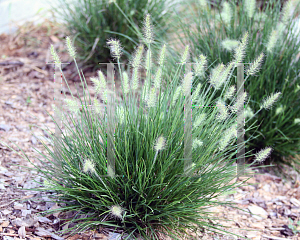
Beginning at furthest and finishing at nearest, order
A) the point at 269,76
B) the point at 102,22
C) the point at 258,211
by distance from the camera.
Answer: the point at 102,22 < the point at 269,76 < the point at 258,211

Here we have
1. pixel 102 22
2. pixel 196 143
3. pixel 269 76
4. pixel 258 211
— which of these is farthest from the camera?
pixel 102 22

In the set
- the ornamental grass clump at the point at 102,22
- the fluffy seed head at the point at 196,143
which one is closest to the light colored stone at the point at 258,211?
the fluffy seed head at the point at 196,143

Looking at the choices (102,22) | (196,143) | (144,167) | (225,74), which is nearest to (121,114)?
(144,167)

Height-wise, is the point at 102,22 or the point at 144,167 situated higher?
the point at 102,22

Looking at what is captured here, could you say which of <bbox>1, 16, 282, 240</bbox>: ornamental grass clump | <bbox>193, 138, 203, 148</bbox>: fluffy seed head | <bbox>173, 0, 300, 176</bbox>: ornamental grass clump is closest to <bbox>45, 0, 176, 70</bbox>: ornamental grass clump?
<bbox>173, 0, 300, 176</bbox>: ornamental grass clump

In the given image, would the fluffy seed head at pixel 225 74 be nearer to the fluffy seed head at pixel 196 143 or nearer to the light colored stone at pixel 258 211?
the fluffy seed head at pixel 196 143

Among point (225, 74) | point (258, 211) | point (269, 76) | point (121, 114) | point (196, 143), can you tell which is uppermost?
point (225, 74)

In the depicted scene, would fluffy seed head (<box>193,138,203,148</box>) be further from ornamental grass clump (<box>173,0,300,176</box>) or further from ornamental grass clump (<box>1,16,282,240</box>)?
ornamental grass clump (<box>173,0,300,176</box>)

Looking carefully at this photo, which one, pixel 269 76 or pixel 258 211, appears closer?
pixel 258 211

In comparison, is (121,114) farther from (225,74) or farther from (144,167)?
(225,74)

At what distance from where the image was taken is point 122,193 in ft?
5.73

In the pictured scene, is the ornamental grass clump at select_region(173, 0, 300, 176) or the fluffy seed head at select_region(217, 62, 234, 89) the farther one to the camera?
the ornamental grass clump at select_region(173, 0, 300, 176)

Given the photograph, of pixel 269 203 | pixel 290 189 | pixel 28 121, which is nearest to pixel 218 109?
pixel 269 203

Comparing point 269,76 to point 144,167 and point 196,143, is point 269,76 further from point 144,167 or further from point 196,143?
point 144,167
